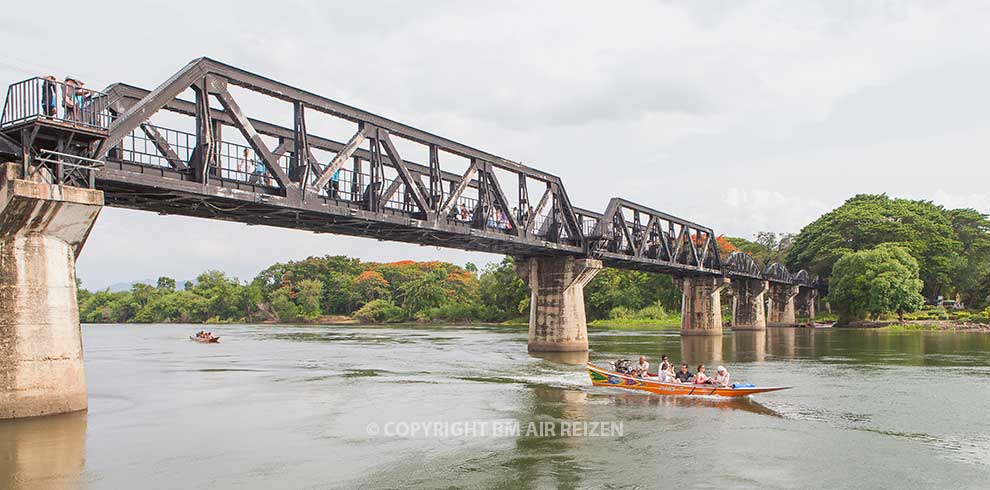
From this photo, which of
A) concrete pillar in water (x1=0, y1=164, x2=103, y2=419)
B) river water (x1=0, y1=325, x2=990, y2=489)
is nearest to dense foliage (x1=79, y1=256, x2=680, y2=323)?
river water (x1=0, y1=325, x2=990, y2=489)

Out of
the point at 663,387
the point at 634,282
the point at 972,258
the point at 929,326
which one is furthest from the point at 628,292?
the point at 663,387

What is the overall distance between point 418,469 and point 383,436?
456 cm

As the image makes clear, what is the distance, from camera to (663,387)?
30.6 meters

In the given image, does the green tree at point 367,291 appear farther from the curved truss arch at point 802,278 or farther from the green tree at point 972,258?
the green tree at point 972,258

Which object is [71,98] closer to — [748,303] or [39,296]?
[39,296]

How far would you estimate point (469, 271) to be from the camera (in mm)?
181875

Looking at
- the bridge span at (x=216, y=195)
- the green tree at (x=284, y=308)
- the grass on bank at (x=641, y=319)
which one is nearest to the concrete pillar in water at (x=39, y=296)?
the bridge span at (x=216, y=195)

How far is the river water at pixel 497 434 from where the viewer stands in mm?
17109

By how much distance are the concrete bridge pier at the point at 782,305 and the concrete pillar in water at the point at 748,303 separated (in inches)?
646

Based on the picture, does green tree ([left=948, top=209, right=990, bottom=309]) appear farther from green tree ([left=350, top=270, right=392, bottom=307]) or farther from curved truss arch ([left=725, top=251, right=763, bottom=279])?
green tree ([left=350, top=270, right=392, bottom=307])

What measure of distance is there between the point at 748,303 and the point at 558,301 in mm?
61894

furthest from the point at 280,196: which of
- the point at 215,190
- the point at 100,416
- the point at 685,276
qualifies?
the point at 685,276

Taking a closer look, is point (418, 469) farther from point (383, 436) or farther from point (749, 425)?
point (749, 425)

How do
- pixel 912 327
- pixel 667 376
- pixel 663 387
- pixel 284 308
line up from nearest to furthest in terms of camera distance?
1. pixel 663 387
2. pixel 667 376
3. pixel 912 327
4. pixel 284 308
